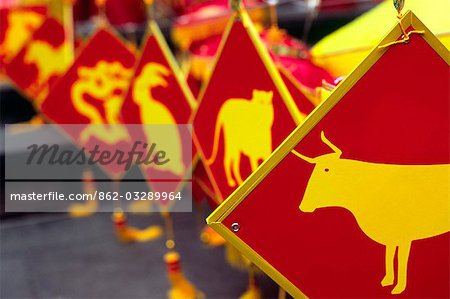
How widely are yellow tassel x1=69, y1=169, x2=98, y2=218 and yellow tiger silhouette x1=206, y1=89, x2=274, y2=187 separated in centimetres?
81

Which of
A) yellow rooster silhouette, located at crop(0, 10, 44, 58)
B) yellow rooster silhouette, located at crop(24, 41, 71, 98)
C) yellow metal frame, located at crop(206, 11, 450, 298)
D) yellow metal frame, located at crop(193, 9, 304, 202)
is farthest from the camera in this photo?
yellow rooster silhouette, located at crop(0, 10, 44, 58)

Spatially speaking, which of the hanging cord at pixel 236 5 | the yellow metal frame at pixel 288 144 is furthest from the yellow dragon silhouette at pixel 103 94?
the yellow metal frame at pixel 288 144

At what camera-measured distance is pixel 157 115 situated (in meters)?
1.05

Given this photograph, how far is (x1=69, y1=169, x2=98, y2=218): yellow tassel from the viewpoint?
1.57m

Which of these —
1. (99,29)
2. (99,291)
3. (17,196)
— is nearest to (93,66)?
(99,29)

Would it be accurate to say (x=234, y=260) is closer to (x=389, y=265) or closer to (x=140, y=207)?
(x=140, y=207)

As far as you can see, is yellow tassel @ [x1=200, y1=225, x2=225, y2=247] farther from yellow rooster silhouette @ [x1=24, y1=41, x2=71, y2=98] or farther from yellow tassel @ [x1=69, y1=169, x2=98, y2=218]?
yellow rooster silhouette @ [x1=24, y1=41, x2=71, y2=98]

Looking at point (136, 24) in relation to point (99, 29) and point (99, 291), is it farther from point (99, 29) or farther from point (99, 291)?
point (99, 291)

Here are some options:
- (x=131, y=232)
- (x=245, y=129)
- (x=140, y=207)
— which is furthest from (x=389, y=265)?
(x=140, y=207)

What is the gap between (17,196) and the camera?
167 centimetres

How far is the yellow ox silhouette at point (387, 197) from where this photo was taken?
1.99 ft

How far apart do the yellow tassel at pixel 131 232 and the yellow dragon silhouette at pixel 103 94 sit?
0.23 m

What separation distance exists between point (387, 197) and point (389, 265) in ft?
0.25

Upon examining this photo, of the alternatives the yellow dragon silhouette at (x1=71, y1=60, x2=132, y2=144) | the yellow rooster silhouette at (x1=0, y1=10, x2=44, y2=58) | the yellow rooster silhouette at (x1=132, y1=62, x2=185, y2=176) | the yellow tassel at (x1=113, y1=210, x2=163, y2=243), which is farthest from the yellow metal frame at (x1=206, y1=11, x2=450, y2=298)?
the yellow rooster silhouette at (x1=0, y1=10, x2=44, y2=58)
